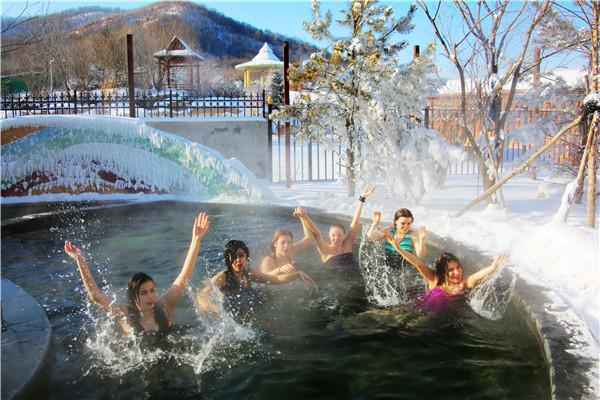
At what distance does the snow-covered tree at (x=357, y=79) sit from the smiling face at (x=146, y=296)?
17.0 feet

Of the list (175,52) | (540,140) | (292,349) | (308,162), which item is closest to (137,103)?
(308,162)

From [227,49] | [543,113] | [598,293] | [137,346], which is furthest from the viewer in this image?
[227,49]

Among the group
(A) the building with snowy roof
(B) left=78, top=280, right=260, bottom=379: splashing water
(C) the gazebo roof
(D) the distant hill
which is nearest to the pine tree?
(B) left=78, top=280, right=260, bottom=379: splashing water

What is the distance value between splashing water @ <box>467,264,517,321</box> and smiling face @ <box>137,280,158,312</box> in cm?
269

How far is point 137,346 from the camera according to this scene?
395 cm

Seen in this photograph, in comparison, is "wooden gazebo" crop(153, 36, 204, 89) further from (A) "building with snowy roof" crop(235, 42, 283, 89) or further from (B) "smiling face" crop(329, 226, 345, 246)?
(B) "smiling face" crop(329, 226, 345, 246)

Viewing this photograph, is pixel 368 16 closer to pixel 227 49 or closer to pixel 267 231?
pixel 267 231

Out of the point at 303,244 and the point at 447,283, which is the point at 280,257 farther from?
the point at 447,283

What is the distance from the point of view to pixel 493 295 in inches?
184

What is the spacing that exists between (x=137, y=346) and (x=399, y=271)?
3.18m

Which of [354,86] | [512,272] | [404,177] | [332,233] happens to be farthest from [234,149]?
[512,272]

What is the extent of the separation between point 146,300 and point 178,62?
38.3m

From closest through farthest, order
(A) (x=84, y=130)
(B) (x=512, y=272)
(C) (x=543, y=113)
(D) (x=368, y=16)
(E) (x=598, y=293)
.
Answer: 1. (E) (x=598, y=293)
2. (B) (x=512, y=272)
3. (D) (x=368, y=16)
4. (A) (x=84, y=130)
5. (C) (x=543, y=113)

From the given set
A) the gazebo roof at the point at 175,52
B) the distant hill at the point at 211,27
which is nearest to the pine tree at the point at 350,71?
the gazebo roof at the point at 175,52
